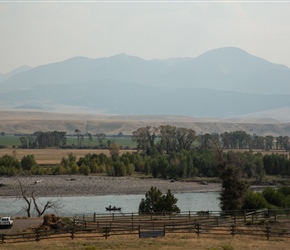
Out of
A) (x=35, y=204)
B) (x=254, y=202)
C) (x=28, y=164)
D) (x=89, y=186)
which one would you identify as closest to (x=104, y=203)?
(x=89, y=186)

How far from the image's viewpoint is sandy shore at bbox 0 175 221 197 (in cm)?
11444

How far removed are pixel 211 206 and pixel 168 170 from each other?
5058cm

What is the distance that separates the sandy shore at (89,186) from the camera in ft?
375

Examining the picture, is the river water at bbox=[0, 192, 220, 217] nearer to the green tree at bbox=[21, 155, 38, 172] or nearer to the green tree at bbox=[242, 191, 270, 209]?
the green tree at bbox=[242, 191, 270, 209]

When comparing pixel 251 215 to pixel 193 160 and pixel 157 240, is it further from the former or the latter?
pixel 193 160

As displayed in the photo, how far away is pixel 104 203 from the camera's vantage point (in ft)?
323

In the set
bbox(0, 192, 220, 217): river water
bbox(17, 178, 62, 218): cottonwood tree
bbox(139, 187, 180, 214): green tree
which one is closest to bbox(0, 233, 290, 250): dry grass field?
bbox(17, 178, 62, 218): cottonwood tree

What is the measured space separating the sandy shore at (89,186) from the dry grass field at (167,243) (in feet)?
213

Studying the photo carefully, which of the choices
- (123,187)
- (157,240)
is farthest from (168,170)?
(157,240)

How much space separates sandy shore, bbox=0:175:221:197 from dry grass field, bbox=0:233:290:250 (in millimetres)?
64946

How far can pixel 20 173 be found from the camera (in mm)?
141625

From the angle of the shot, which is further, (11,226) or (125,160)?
(125,160)

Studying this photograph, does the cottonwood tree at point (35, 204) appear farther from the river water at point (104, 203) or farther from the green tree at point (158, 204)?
the green tree at point (158, 204)

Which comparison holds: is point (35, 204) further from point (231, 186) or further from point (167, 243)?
point (167, 243)
